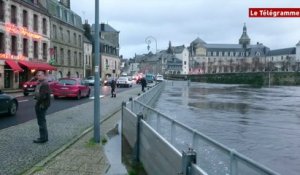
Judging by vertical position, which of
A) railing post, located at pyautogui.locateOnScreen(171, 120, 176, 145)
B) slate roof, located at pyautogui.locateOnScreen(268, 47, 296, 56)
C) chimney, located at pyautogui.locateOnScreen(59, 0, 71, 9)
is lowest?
railing post, located at pyautogui.locateOnScreen(171, 120, 176, 145)

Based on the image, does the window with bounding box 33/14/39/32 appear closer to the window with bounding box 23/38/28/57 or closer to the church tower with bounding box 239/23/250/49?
the window with bounding box 23/38/28/57

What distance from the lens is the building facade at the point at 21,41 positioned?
122ft

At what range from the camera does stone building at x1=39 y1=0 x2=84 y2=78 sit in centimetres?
5241

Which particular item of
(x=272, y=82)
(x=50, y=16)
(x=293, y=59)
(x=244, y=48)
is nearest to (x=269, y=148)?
(x=50, y=16)

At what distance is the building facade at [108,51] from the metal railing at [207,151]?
7445cm

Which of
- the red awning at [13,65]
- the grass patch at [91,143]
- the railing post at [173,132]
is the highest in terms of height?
the red awning at [13,65]

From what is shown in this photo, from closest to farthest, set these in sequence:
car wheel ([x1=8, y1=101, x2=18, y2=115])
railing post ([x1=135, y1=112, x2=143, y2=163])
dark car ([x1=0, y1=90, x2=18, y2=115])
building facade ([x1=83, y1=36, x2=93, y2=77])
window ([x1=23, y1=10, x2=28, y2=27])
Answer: railing post ([x1=135, y1=112, x2=143, y2=163]) < dark car ([x1=0, y1=90, x2=18, y2=115]) < car wheel ([x1=8, y1=101, x2=18, y2=115]) < window ([x1=23, y1=10, x2=28, y2=27]) < building facade ([x1=83, y1=36, x2=93, y2=77])

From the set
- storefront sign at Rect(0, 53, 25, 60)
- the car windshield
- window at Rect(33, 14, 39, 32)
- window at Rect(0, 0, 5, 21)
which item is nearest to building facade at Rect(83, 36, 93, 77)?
window at Rect(33, 14, 39, 32)

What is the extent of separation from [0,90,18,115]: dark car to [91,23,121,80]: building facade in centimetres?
6445

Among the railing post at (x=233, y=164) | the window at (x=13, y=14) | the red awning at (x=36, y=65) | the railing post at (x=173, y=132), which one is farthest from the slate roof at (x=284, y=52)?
the railing post at (x=233, y=164)

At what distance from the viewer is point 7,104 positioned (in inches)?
622

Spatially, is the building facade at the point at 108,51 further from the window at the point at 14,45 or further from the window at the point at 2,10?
the window at the point at 2,10

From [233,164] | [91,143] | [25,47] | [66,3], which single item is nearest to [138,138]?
[91,143]

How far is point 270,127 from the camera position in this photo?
16719mm
